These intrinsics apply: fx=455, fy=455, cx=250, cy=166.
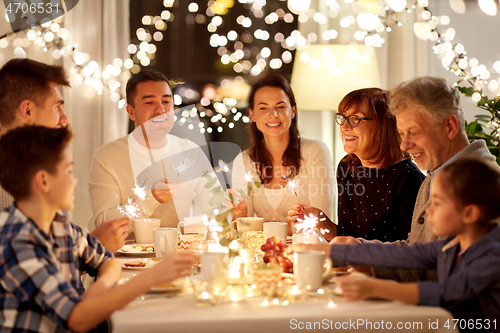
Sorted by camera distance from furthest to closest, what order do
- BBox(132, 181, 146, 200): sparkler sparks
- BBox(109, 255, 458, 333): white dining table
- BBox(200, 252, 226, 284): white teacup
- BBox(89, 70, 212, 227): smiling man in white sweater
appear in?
BBox(89, 70, 212, 227): smiling man in white sweater
BBox(132, 181, 146, 200): sparkler sparks
BBox(200, 252, 226, 284): white teacup
BBox(109, 255, 458, 333): white dining table

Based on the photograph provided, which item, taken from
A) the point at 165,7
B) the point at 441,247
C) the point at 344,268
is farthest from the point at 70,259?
the point at 165,7

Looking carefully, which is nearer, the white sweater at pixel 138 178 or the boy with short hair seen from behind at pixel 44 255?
the boy with short hair seen from behind at pixel 44 255

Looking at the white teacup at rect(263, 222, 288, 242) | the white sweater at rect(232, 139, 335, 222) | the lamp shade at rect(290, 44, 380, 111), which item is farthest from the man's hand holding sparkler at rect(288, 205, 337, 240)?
the lamp shade at rect(290, 44, 380, 111)

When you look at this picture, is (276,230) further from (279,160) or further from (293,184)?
(279,160)

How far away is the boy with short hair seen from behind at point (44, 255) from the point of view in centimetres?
103

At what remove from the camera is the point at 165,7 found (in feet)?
12.6

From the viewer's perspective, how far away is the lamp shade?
3490 millimetres

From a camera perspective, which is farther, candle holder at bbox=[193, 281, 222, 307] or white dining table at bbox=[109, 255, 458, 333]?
candle holder at bbox=[193, 281, 222, 307]

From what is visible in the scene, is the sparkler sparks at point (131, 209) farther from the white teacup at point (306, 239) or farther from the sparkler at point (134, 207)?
the white teacup at point (306, 239)

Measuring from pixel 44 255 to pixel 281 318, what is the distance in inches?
22.7

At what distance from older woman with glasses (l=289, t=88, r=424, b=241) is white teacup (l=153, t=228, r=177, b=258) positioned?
59 centimetres

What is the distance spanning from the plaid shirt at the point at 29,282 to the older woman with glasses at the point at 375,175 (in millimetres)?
1171

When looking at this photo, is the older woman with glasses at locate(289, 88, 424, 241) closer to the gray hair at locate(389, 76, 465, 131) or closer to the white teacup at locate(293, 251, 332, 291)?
the gray hair at locate(389, 76, 465, 131)

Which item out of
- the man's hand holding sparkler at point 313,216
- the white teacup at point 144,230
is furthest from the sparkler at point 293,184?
the white teacup at point 144,230
